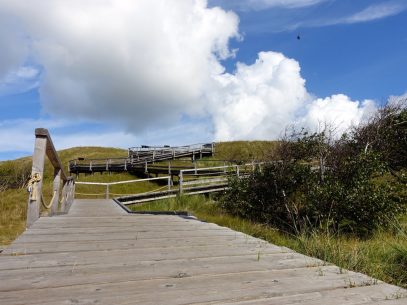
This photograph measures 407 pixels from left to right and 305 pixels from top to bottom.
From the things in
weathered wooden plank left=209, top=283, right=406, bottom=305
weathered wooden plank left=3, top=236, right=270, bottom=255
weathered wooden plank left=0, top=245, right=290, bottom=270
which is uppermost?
weathered wooden plank left=3, top=236, right=270, bottom=255

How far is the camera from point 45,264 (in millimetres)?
3000

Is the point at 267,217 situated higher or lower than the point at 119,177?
lower

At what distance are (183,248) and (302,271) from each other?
1.28 m

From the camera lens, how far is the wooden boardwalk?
2.30m

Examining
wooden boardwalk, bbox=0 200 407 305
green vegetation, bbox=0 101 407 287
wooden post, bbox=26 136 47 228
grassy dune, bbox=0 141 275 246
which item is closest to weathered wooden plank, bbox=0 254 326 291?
wooden boardwalk, bbox=0 200 407 305

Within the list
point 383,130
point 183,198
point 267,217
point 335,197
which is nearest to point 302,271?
point 335,197

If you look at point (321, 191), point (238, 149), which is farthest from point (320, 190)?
point (238, 149)

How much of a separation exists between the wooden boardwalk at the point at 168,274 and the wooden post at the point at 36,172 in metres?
0.79

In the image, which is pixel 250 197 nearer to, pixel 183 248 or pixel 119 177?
pixel 183 248

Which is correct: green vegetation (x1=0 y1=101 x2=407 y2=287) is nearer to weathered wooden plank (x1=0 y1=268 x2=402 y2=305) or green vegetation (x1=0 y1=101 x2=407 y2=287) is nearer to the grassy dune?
the grassy dune

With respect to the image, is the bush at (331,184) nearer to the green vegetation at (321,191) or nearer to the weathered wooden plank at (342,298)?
the green vegetation at (321,191)

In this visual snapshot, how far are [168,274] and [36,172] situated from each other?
2970 millimetres

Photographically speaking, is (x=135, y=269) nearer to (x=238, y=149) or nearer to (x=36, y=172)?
(x=36, y=172)

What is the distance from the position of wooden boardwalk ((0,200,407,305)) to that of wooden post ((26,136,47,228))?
794mm
